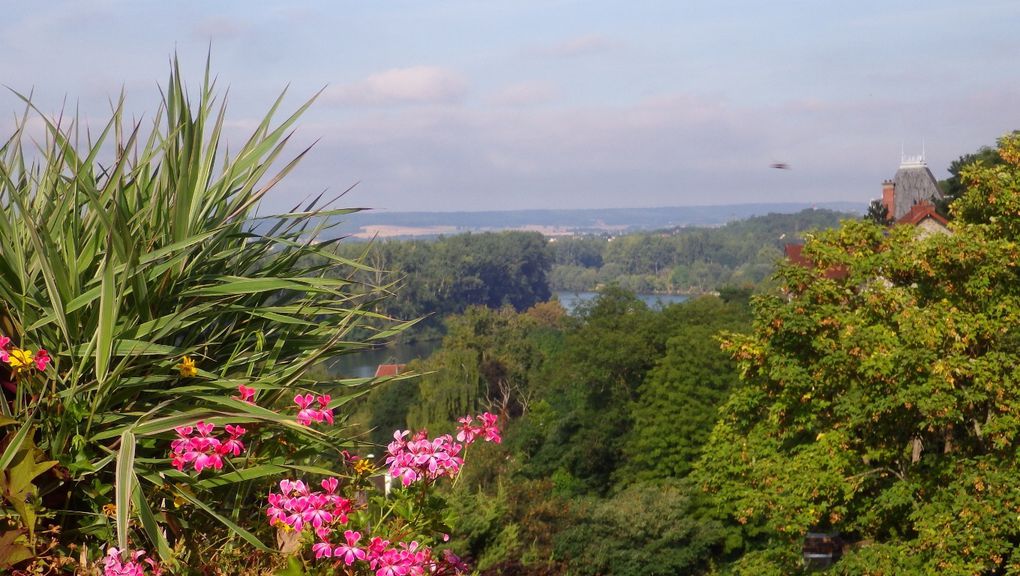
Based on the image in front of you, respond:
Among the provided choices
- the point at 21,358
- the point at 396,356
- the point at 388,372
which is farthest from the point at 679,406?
the point at 396,356

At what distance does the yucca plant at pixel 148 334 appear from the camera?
246 cm

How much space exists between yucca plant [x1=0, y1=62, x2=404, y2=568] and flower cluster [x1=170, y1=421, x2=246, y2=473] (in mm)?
35

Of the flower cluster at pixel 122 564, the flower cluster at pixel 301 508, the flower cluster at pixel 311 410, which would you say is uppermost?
the flower cluster at pixel 311 410

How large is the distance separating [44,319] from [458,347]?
54088 millimetres

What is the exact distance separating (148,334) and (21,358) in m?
0.31

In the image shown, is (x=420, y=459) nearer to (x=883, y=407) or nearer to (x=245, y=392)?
(x=245, y=392)

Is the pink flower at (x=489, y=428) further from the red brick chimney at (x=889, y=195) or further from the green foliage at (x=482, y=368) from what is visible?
the red brick chimney at (x=889, y=195)

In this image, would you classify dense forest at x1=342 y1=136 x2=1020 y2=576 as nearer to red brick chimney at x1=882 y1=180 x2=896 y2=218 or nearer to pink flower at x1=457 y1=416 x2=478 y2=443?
pink flower at x1=457 y1=416 x2=478 y2=443

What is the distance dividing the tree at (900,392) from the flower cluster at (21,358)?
33.2 feet

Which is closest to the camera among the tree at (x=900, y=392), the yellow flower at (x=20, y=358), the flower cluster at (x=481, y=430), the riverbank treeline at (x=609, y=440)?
the yellow flower at (x=20, y=358)

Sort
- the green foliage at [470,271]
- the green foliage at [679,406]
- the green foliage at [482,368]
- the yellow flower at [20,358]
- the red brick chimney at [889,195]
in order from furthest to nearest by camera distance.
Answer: the green foliage at [470,271]
the green foliage at [482,368]
the red brick chimney at [889,195]
the green foliage at [679,406]
the yellow flower at [20,358]

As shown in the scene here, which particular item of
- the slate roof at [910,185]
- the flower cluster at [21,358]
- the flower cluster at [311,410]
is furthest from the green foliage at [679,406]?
the flower cluster at [21,358]

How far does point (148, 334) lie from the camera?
8.70ft

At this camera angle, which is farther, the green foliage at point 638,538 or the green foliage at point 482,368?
the green foliage at point 482,368
